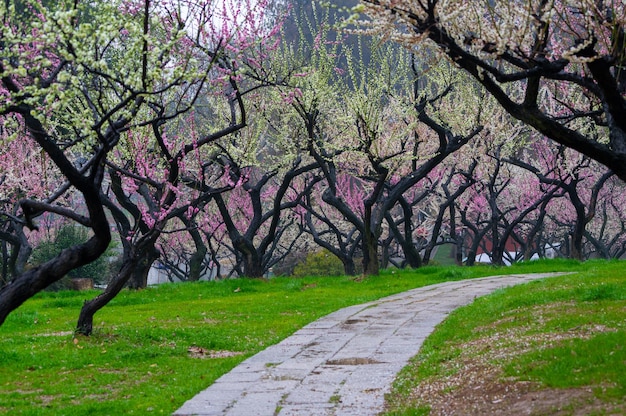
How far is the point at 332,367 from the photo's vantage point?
35.0 ft

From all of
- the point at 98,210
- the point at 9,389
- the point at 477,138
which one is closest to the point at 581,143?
the point at 98,210

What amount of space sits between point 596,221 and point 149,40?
4104cm

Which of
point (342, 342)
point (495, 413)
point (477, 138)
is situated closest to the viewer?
point (495, 413)

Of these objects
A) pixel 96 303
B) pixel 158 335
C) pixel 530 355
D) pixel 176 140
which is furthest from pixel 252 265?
pixel 530 355

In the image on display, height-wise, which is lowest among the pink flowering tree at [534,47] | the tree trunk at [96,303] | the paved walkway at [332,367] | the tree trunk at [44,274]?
the paved walkway at [332,367]

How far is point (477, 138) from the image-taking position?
1157 inches

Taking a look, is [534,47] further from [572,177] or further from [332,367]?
[572,177]

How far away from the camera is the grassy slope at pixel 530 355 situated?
748 cm

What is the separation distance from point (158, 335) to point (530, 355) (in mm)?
7682

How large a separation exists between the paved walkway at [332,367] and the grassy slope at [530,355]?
0.41m

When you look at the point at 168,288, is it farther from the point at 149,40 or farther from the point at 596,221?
the point at 596,221

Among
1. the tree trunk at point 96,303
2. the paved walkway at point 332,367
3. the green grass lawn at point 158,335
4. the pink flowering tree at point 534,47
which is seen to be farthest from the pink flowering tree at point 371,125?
the pink flowering tree at point 534,47

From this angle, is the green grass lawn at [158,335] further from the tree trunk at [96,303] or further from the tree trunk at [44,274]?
the tree trunk at [44,274]

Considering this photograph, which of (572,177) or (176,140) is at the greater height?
(176,140)
